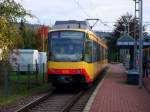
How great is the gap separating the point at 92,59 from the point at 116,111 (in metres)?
11.6

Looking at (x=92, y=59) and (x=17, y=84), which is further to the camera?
(x=17, y=84)

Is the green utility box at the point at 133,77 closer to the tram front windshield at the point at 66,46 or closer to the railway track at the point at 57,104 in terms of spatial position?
the railway track at the point at 57,104

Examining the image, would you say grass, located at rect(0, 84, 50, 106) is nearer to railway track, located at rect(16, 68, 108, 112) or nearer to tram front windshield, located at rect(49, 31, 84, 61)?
railway track, located at rect(16, 68, 108, 112)

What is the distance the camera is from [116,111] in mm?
18375

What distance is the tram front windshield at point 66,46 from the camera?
27.4 meters

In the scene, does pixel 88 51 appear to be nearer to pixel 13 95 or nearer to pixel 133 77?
pixel 13 95

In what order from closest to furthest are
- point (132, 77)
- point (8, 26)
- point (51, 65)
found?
1. point (8, 26)
2. point (51, 65)
3. point (132, 77)

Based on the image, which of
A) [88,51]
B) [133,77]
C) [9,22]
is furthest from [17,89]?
[9,22]

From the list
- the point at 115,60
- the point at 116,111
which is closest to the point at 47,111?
the point at 116,111

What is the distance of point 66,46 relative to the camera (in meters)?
27.8

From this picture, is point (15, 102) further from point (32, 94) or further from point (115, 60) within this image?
point (115, 60)

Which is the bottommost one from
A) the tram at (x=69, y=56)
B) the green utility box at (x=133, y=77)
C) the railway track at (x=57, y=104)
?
the railway track at (x=57, y=104)

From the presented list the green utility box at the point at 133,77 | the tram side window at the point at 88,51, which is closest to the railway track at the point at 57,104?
the tram side window at the point at 88,51

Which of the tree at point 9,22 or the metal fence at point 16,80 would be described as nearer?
the tree at point 9,22
